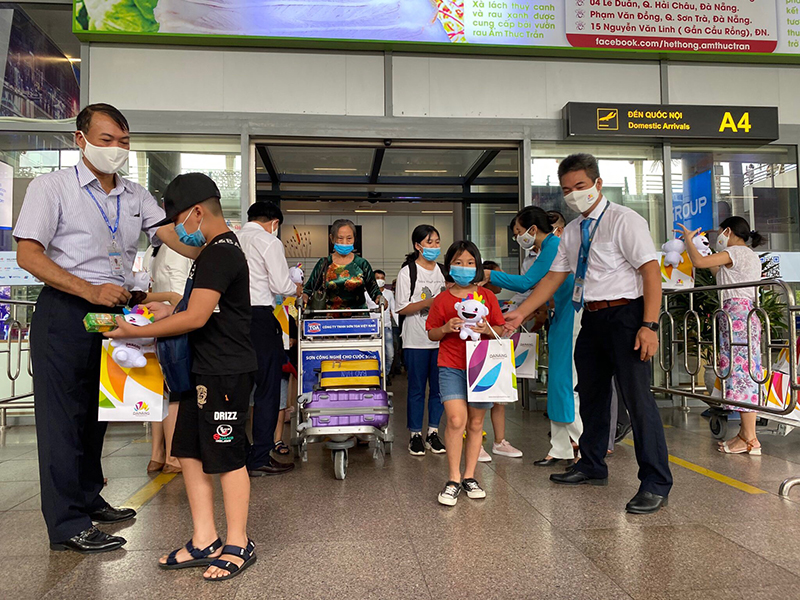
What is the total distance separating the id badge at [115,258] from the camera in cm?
325

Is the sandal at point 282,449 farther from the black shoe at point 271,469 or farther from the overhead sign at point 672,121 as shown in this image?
the overhead sign at point 672,121

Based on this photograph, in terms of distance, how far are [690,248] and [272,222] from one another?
146 inches

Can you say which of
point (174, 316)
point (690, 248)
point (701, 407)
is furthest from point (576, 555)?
point (701, 407)

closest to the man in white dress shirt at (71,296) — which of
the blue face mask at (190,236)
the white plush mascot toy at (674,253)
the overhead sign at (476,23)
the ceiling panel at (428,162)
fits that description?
the blue face mask at (190,236)

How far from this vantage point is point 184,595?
8.25 ft

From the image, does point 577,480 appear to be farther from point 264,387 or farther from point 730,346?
point 264,387

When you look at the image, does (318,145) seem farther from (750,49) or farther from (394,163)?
(750,49)

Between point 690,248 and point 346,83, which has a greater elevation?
point 346,83

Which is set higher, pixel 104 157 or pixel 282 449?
pixel 104 157

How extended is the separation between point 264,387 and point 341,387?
62cm

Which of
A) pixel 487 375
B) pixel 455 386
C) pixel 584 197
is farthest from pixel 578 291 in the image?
pixel 455 386

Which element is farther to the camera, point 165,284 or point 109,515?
point 165,284

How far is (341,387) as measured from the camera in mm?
4922

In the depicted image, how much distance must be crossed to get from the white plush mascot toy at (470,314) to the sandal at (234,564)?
1.68m
